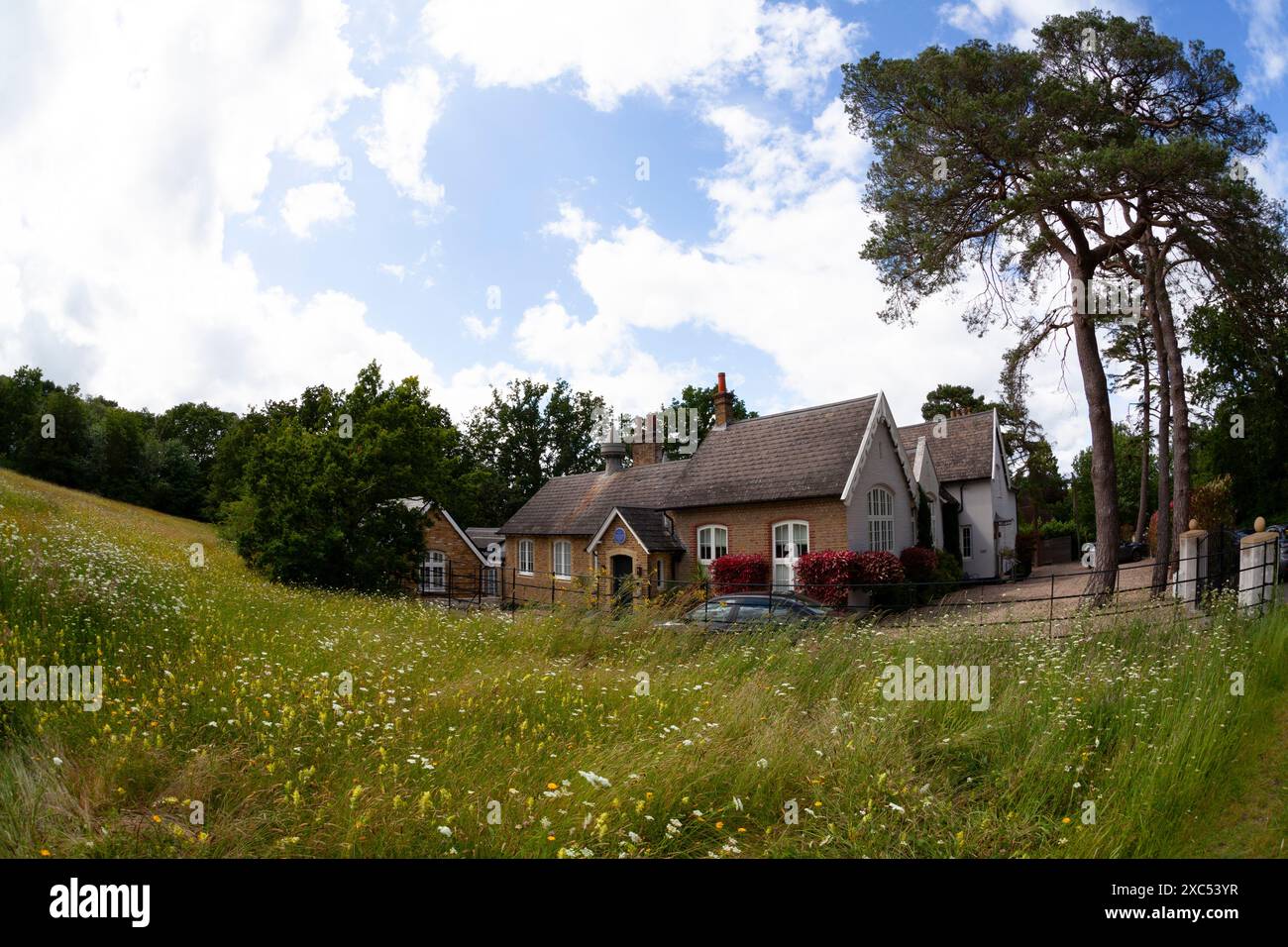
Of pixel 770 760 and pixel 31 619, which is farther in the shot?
pixel 31 619

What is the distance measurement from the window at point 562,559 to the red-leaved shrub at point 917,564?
574 inches

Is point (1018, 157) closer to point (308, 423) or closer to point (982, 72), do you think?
point (982, 72)

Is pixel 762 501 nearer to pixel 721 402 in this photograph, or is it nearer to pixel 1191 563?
pixel 721 402

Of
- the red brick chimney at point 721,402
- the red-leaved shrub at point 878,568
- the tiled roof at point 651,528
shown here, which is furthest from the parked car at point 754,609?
the red brick chimney at point 721,402

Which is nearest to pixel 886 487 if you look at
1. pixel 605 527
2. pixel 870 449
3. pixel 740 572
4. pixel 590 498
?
pixel 870 449

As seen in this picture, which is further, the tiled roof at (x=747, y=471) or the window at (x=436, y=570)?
the window at (x=436, y=570)

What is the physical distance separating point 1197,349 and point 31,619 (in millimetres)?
44281

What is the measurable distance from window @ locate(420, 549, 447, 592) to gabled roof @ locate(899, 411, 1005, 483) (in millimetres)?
21779

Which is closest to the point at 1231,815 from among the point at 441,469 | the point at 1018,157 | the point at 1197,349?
the point at 1018,157

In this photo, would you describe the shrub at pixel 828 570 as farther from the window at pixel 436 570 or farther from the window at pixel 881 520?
the window at pixel 436 570

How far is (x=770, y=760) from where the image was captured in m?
5.82

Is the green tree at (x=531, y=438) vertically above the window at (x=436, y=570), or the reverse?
the green tree at (x=531, y=438)

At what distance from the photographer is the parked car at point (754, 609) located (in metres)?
12.9

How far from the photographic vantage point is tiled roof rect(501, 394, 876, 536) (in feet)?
81.8
